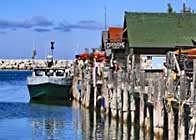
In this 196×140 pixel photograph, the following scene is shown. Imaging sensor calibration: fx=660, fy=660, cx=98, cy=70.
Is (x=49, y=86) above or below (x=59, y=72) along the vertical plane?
below

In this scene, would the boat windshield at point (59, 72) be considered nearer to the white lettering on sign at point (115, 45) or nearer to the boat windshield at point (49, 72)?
the boat windshield at point (49, 72)

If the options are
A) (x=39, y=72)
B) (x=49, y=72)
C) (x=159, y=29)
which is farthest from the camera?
(x=39, y=72)

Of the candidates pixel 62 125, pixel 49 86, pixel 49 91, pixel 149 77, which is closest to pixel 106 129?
pixel 62 125

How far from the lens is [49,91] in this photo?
233ft

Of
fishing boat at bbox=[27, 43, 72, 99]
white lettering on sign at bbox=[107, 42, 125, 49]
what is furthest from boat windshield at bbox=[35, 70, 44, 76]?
white lettering on sign at bbox=[107, 42, 125, 49]

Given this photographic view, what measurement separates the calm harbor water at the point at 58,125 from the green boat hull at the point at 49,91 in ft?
22.3

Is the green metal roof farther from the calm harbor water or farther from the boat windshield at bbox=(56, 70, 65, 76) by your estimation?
the boat windshield at bbox=(56, 70, 65, 76)

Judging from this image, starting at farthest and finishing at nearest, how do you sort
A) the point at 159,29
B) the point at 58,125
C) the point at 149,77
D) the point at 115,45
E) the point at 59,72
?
the point at 59,72 < the point at 115,45 < the point at 159,29 < the point at 58,125 < the point at 149,77

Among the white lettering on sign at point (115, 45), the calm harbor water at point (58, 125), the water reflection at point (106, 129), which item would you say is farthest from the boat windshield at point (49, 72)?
the water reflection at point (106, 129)

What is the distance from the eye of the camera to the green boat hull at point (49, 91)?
2793 inches

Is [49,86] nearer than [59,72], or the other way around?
[49,86]

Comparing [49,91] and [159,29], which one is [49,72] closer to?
[49,91]

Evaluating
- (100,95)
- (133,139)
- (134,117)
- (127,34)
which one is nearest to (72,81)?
(127,34)

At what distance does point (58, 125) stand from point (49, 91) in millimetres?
24238
